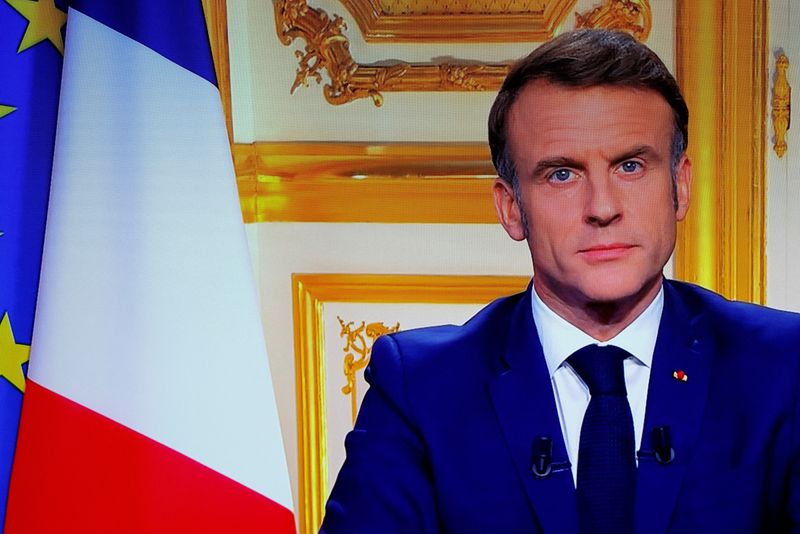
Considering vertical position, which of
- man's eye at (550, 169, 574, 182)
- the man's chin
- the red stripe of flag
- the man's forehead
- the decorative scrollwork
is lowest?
the red stripe of flag

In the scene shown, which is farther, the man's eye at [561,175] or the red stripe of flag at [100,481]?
the red stripe of flag at [100,481]

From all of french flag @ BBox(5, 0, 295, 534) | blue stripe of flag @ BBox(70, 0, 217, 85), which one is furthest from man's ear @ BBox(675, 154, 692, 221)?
blue stripe of flag @ BBox(70, 0, 217, 85)

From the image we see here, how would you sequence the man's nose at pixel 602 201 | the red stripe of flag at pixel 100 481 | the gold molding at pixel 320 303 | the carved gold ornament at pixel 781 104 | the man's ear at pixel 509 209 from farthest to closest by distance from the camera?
the gold molding at pixel 320 303 → the carved gold ornament at pixel 781 104 → the red stripe of flag at pixel 100 481 → the man's ear at pixel 509 209 → the man's nose at pixel 602 201

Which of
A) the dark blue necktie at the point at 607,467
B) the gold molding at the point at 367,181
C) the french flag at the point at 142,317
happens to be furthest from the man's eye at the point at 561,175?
the gold molding at the point at 367,181

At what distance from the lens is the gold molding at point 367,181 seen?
8.19ft

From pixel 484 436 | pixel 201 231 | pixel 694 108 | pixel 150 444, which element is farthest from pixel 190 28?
pixel 694 108

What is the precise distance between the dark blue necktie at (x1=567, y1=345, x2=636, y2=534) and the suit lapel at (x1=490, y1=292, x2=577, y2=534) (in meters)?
0.02

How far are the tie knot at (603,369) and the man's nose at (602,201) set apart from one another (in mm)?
141

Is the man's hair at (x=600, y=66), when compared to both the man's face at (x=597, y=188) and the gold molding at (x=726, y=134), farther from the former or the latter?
the gold molding at (x=726, y=134)

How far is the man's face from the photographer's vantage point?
1021 mm

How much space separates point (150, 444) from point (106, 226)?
34 centimetres

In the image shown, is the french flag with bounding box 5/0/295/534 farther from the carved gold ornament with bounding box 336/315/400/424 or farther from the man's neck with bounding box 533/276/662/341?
the carved gold ornament with bounding box 336/315/400/424

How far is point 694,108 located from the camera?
8.07ft

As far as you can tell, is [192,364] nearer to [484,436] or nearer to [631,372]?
[484,436]
